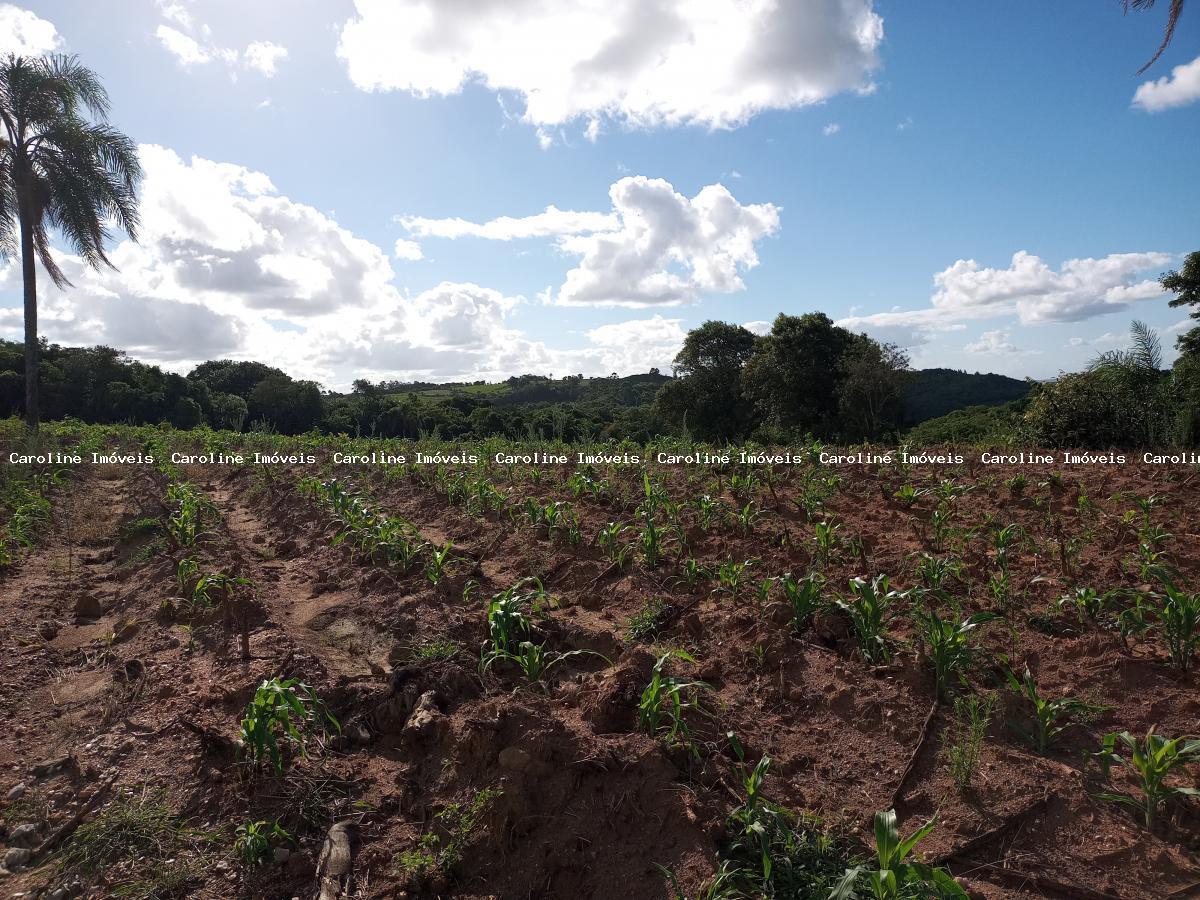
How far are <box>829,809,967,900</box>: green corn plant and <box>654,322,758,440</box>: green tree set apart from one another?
2274 cm

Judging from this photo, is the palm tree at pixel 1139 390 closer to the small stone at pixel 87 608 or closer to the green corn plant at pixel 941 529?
the green corn plant at pixel 941 529

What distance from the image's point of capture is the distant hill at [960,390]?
32812 mm

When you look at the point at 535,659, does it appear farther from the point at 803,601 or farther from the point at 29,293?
the point at 29,293

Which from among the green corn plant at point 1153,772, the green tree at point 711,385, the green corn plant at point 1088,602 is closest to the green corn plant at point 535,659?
the green corn plant at point 1153,772

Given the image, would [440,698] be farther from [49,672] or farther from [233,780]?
[49,672]

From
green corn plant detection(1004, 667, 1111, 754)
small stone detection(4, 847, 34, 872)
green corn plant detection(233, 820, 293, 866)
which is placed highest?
green corn plant detection(1004, 667, 1111, 754)

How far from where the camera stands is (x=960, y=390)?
116 feet

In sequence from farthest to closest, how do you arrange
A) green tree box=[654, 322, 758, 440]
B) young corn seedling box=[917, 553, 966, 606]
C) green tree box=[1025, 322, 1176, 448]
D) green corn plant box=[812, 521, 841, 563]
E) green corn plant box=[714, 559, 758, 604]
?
green tree box=[654, 322, 758, 440]
green tree box=[1025, 322, 1176, 448]
green corn plant box=[812, 521, 841, 563]
green corn plant box=[714, 559, 758, 604]
young corn seedling box=[917, 553, 966, 606]

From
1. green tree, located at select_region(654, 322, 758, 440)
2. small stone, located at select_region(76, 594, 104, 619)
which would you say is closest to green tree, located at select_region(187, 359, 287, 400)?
green tree, located at select_region(654, 322, 758, 440)

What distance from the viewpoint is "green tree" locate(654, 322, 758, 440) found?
2494cm

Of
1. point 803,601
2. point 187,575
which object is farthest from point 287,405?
point 803,601

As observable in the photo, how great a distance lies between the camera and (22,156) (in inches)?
522

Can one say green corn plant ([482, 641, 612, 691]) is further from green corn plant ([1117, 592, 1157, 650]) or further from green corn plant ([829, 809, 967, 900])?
green corn plant ([1117, 592, 1157, 650])

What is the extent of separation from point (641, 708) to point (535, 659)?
0.71 m
